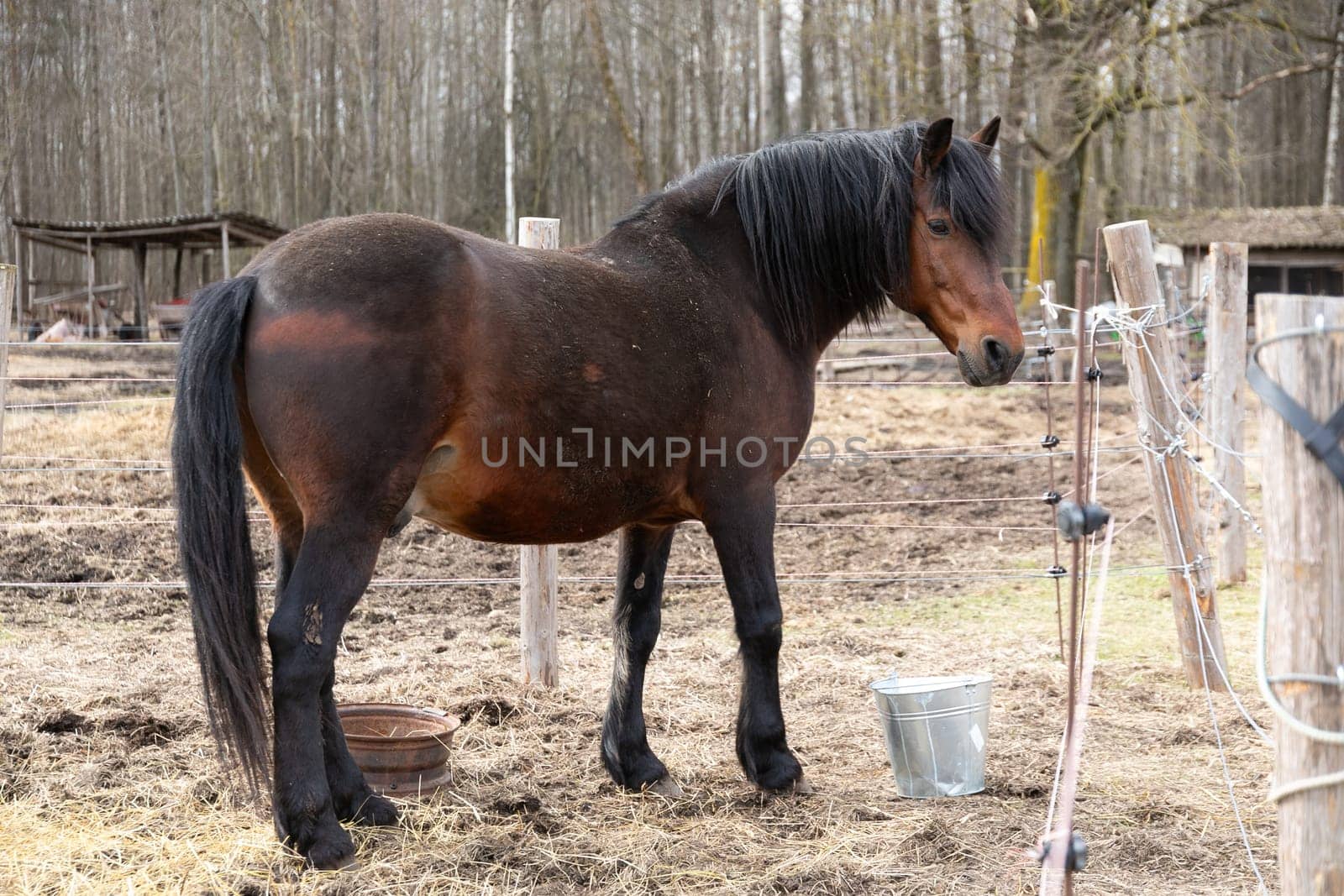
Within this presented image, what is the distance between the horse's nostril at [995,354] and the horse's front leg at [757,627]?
0.84m

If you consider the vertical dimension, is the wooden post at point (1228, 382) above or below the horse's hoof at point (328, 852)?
above

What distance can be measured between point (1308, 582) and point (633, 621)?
2.48 meters

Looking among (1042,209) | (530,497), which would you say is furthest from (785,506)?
(1042,209)

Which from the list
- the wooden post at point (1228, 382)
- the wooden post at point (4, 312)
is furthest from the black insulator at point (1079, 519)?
the wooden post at point (4, 312)

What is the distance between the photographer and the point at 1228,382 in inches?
247

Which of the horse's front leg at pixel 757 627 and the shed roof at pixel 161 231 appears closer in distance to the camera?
the horse's front leg at pixel 757 627

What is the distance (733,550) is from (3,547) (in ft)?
16.6

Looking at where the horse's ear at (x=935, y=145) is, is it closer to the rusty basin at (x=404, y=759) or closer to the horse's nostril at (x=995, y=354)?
the horse's nostril at (x=995, y=354)

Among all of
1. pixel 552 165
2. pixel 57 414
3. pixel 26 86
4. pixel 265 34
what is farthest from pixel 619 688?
pixel 552 165

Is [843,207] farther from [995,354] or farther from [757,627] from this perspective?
[757,627]

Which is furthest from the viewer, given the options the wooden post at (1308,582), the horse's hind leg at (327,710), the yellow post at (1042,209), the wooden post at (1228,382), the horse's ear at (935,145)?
the yellow post at (1042,209)

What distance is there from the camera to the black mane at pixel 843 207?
3.57m

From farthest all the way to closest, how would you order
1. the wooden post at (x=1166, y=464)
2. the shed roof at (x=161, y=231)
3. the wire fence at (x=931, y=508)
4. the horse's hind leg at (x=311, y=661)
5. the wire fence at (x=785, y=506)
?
1. the shed roof at (x=161, y=231)
2. the wire fence at (x=785, y=506)
3. the wire fence at (x=931, y=508)
4. the wooden post at (x=1166, y=464)
5. the horse's hind leg at (x=311, y=661)

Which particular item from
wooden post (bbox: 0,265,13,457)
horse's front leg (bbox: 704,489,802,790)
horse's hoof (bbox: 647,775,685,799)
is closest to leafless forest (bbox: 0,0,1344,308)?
Result: wooden post (bbox: 0,265,13,457)
